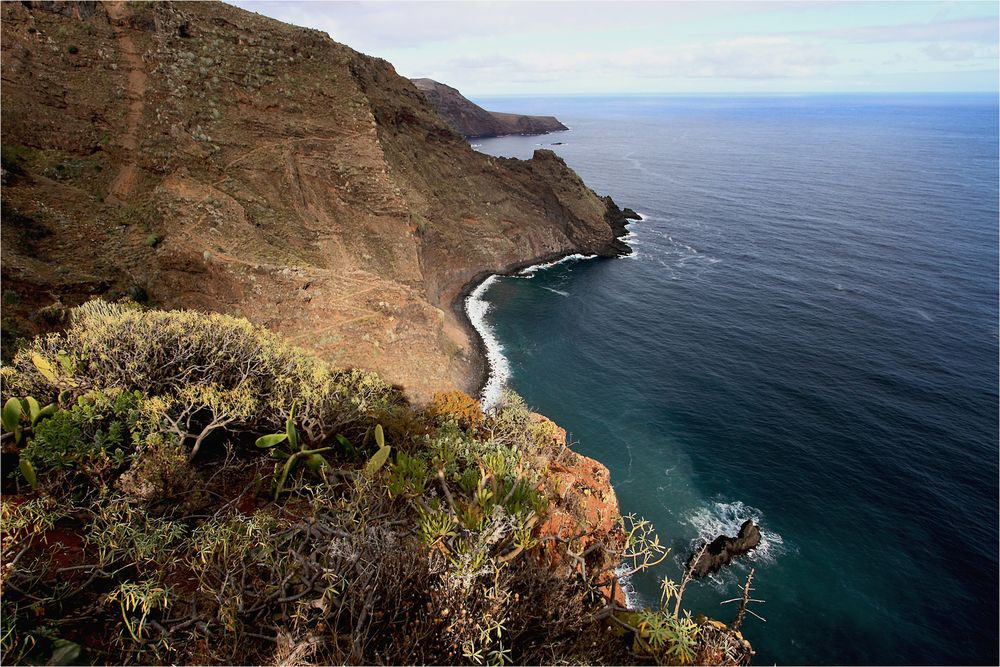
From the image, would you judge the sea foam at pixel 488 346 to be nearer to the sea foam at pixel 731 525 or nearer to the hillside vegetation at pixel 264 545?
the sea foam at pixel 731 525

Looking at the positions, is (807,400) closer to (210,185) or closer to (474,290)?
(474,290)

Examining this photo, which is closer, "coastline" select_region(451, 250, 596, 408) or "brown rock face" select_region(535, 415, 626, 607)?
"brown rock face" select_region(535, 415, 626, 607)

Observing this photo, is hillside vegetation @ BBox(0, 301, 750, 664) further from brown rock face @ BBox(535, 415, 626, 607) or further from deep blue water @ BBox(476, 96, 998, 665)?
deep blue water @ BBox(476, 96, 998, 665)

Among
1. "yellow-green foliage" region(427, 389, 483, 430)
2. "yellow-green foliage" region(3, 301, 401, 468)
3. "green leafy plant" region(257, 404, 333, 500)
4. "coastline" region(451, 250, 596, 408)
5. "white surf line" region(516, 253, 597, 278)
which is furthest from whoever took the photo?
"white surf line" region(516, 253, 597, 278)

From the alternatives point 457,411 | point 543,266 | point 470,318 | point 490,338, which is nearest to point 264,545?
point 457,411

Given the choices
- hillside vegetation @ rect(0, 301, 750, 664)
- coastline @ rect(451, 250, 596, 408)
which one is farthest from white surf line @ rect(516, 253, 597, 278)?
hillside vegetation @ rect(0, 301, 750, 664)

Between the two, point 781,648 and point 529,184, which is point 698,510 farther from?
point 529,184
